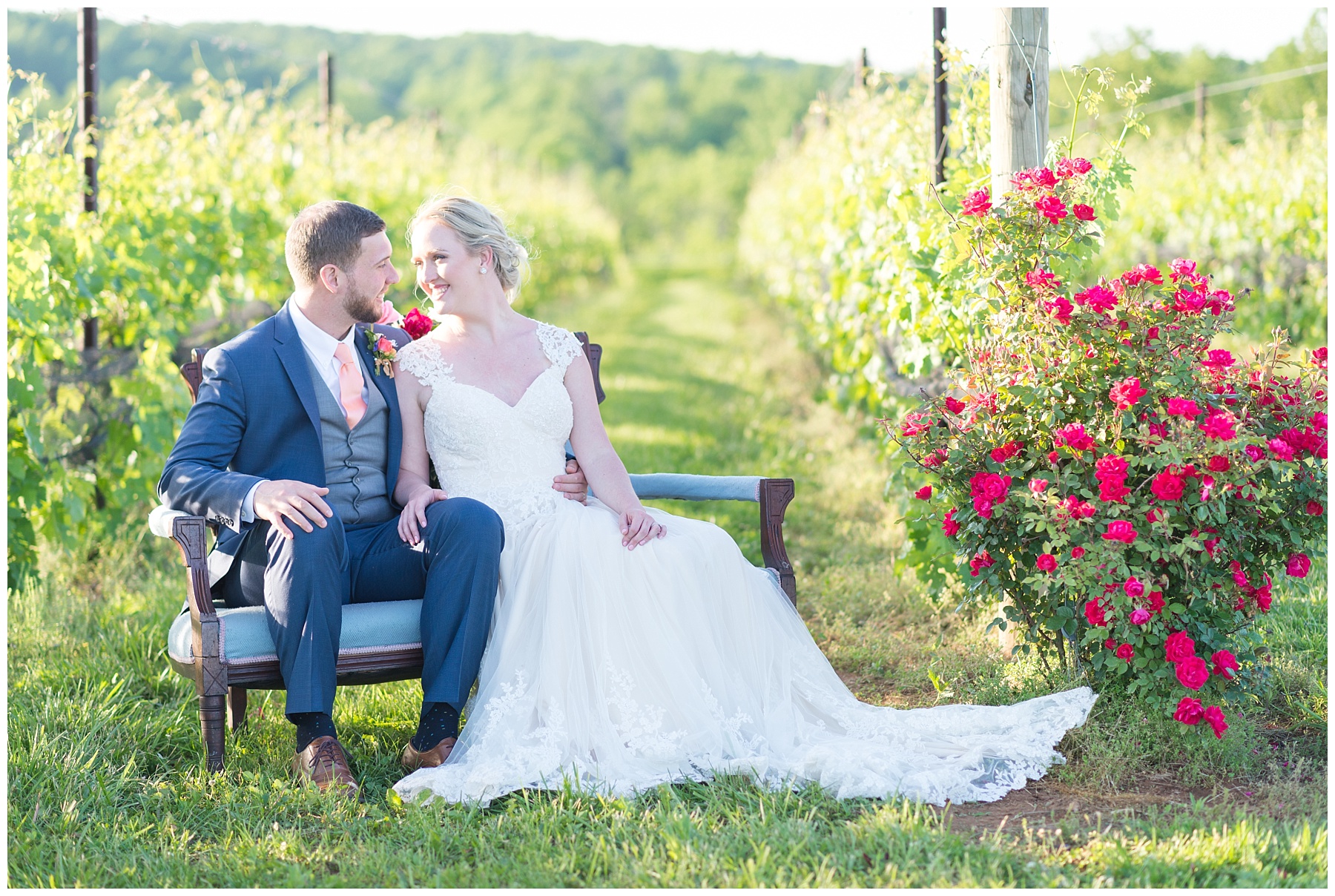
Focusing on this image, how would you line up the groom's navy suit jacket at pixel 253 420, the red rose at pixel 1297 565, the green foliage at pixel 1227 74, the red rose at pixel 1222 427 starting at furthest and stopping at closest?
the green foliage at pixel 1227 74, the groom's navy suit jacket at pixel 253 420, the red rose at pixel 1297 565, the red rose at pixel 1222 427

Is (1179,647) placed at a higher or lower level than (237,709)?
higher

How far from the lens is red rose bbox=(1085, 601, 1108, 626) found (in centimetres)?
287

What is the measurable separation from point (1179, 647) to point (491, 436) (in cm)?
194

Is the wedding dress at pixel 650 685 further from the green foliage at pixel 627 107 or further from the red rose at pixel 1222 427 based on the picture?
the green foliage at pixel 627 107

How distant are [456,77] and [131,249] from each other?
65385 millimetres

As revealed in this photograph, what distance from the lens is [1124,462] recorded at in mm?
2773

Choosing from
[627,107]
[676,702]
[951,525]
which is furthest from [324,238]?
[627,107]

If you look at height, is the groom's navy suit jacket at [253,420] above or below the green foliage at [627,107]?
below

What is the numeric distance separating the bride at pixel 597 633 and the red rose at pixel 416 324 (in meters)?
0.24

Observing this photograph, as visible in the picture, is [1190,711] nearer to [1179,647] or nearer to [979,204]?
[1179,647]

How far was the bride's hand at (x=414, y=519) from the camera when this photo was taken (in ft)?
9.95

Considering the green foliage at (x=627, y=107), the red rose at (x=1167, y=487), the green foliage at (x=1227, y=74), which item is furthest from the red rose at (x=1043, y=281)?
the green foliage at (x=627, y=107)

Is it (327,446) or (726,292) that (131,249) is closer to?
(327,446)

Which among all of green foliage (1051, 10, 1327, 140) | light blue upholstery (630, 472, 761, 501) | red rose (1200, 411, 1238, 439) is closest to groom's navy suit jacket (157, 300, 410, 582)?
light blue upholstery (630, 472, 761, 501)
